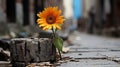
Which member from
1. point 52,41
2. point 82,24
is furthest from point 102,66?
point 82,24

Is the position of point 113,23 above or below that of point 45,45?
below

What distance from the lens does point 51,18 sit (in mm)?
4680

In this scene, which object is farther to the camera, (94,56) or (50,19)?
(94,56)

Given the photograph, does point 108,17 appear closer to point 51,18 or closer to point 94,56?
point 94,56

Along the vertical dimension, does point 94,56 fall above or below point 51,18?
below

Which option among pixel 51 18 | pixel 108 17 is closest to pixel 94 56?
pixel 51 18

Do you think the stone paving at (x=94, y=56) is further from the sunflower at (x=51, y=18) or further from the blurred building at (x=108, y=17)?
the blurred building at (x=108, y=17)

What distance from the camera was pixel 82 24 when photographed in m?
46.2

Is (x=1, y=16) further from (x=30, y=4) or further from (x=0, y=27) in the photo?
(x=30, y=4)

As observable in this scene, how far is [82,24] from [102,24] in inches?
719

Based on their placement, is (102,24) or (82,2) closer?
(102,24)

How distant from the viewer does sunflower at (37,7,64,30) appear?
4.60m

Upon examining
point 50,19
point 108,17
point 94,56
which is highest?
point 50,19

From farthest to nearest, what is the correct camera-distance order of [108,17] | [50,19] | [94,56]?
[108,17]
[94,56]
[50,19]
